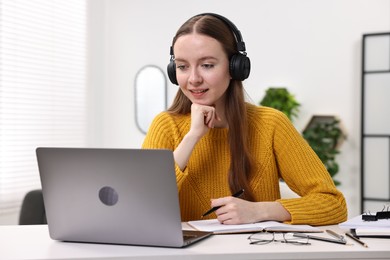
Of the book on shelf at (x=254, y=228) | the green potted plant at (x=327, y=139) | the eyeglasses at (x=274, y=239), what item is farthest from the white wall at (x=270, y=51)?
the eyeglasses at (x=274, y=239)

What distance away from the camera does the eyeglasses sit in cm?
143

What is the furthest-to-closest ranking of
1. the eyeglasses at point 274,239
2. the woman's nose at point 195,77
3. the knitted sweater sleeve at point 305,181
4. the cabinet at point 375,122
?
the cabinet at point 375,122
the woman's nose at point 195,77
the knitted sweater sleeve at point 305,181
the eyeglasses at point 274,239

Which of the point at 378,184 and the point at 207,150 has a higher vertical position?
the point at 207,150

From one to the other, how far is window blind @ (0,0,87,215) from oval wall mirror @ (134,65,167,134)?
1.52 ft

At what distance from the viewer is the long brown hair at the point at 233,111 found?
6.57 feet

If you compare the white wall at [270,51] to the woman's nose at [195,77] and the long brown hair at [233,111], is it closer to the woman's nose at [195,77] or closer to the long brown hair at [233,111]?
the long brown hair at [233,111]

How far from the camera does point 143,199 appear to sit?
1.39m

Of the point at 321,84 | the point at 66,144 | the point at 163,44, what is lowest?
the point at 66,144

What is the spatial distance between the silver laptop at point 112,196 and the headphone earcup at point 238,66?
27.2 inches

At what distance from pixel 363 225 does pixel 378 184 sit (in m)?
2.99

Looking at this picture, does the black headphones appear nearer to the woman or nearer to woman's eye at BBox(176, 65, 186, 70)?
the woman

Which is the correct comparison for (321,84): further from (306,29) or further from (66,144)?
(66,144)
